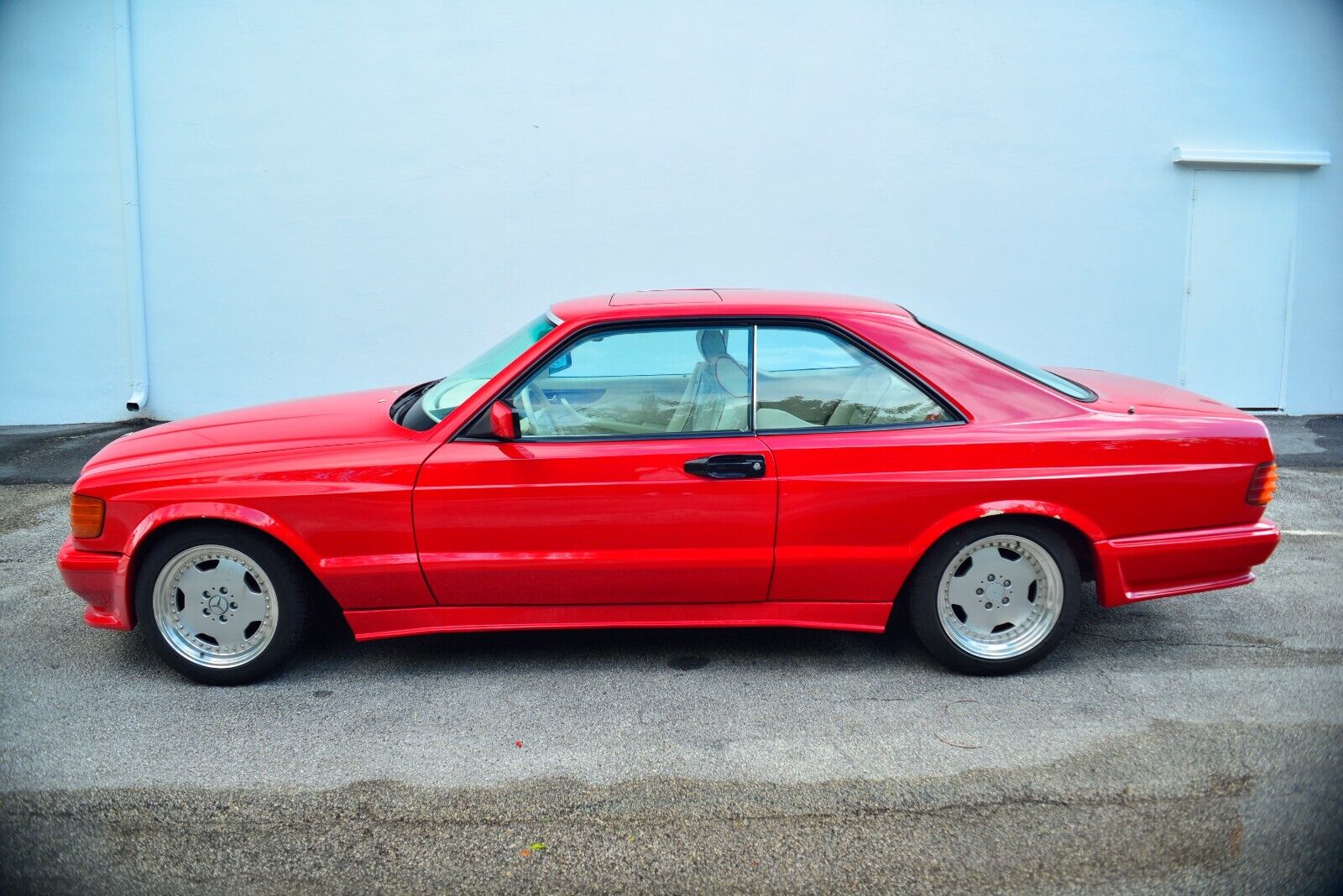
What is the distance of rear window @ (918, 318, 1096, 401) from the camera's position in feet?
13.6

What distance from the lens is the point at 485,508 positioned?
3873mm

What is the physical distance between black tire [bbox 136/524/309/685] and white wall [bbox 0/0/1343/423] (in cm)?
526

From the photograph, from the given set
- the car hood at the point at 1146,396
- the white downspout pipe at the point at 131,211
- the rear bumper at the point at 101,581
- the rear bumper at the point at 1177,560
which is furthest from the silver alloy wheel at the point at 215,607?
the white downspout pipe at the point at 131,211

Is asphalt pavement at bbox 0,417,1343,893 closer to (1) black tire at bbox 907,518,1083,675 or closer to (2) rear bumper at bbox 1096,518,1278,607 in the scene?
(1) black tire at bbox 907,518,1083,675

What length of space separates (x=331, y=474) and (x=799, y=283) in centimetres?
586

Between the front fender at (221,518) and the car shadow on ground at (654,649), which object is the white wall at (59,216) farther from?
the front fender at (221,518)

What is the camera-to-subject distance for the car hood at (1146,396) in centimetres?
416

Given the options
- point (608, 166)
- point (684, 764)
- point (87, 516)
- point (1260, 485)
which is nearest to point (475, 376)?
point (87, 516)

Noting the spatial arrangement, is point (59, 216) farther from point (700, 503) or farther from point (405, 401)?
point (700, 503)

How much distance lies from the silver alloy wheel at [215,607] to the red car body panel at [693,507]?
14cm

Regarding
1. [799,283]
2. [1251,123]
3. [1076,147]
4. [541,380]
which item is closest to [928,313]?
[799,283]

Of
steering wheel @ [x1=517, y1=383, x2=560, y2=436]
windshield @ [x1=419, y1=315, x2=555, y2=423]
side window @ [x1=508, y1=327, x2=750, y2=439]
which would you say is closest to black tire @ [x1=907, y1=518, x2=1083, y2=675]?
side window @ [x1=508, y1=327, x2=750, y2=439]

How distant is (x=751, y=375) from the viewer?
4.01 m

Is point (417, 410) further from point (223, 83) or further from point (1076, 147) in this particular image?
point (1076, 147)
